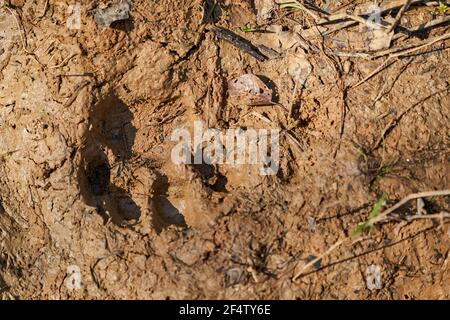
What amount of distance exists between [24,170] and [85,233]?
0.65 m

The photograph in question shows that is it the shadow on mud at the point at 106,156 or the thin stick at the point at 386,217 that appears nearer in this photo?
the thin stick at the point at 386,217

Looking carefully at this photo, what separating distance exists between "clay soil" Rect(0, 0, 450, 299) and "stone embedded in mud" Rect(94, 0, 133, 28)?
0.05 meters

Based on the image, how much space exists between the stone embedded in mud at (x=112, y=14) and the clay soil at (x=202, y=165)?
0.05 m

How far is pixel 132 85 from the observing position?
3793 millimetres

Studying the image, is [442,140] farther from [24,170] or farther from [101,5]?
[24,170]

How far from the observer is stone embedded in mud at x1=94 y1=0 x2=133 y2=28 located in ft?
12.1

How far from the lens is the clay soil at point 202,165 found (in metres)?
3.39

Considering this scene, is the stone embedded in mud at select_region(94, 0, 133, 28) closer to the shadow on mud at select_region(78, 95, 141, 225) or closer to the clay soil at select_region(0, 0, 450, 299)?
the clay soil at select_region(0, 0, 450, 299)

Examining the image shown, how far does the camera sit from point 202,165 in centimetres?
378

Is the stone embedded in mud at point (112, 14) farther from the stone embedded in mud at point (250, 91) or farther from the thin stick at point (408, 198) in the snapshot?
the thin stick at point (408, 198)

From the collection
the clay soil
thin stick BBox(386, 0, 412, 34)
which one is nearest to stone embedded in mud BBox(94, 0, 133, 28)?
the clay soil

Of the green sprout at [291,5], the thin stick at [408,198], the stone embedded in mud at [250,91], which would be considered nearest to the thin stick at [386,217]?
the thin stick at [408,198]

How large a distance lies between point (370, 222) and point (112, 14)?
2.16 metres

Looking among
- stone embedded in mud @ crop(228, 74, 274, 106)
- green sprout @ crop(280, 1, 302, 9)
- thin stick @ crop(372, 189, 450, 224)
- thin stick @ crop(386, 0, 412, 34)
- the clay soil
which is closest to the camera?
thin stick @ crop(372, 189, 450, 224)
